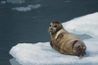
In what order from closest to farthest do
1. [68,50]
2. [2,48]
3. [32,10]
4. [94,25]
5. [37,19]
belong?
[68,50], [94,25], [2,48], [37,19], [32,10]

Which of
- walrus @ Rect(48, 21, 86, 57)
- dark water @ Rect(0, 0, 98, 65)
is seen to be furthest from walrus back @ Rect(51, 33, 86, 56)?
dark water @ Rect(0, 0, 98, 65)

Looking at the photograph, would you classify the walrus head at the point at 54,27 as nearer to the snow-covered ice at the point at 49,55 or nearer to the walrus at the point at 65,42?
the walrus at the point at 65,42

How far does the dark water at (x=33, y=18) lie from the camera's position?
15.3ft

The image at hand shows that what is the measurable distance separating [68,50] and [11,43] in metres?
1.85

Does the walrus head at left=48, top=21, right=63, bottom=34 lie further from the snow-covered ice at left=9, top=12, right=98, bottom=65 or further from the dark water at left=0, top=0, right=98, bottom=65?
the dark water at left=0, top=0, right=98, bottom=65

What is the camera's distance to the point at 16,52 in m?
2.88

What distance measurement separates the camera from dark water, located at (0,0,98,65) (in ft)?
15.3

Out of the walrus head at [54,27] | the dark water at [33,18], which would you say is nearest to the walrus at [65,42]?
the walrus head at [54,27]

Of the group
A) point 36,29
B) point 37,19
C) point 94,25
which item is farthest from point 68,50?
point 37,19

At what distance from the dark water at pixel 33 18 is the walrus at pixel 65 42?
2.99ft

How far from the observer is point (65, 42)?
2.84 meters

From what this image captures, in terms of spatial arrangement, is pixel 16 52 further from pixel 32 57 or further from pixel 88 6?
pixel 88 6

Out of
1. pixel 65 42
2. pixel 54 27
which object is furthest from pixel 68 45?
pixel 54 27

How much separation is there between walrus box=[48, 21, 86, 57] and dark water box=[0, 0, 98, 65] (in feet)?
2.99
